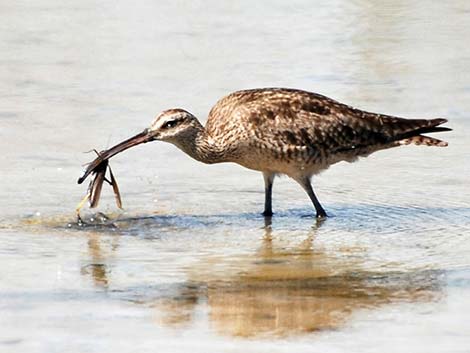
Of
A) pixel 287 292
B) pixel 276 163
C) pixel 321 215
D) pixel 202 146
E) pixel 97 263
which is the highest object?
pixel 202 146

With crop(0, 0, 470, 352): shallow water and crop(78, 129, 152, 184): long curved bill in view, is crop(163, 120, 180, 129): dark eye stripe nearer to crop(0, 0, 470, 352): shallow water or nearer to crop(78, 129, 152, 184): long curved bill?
crop(78, 129, 152, 184): long curved bill

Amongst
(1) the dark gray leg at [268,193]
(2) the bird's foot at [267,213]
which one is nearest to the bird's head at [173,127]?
(1) the dark gray leg at [268,193]

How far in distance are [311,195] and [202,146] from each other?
2.90 feet

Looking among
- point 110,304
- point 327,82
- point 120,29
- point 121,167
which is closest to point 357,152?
point 121,167

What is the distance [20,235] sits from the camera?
9.85 m

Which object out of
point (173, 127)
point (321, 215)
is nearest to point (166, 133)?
point (173, 127)

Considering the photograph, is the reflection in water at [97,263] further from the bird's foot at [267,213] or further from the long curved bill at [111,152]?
the bird's foot at [267,213]

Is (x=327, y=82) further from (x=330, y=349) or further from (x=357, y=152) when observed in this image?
(x=330, y=349)

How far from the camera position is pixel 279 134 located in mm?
11125

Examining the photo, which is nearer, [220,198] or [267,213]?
[267,213]

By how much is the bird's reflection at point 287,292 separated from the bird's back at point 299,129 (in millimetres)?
1482

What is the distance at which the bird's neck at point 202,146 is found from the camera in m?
11.1

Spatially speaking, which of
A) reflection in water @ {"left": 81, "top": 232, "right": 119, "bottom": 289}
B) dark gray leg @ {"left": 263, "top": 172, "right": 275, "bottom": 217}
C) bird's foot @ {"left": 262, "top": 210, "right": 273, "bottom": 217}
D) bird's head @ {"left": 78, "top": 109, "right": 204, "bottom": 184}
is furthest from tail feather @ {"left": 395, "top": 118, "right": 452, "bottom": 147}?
reflection in water @ {"left": 81, "top": 232, "right": 119, "bottom": 289}

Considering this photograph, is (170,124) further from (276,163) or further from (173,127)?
(276,163)
